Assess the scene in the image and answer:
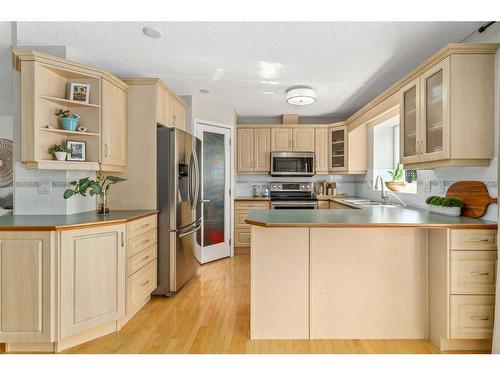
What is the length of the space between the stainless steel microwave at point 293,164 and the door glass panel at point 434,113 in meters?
2.62

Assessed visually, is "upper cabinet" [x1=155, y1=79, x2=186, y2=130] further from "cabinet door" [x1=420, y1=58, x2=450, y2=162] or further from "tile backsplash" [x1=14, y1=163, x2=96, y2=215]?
"cabinet door" [x1=420, y1=58, x2=450, y2=162]

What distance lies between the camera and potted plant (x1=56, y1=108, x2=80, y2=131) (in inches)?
96.2

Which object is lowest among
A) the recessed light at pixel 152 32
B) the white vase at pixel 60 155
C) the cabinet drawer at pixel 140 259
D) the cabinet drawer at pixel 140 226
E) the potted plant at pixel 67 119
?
the cabinet drawer at pixel 140 259

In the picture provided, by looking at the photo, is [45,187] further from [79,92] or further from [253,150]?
[253,150]

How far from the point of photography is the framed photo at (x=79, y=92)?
2509 mm

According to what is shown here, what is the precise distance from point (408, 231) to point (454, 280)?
41cm

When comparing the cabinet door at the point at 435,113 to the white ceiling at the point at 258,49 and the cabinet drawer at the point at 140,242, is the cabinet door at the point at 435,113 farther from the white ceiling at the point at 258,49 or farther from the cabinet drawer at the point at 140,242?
the cabinet drawer at the point at 140,242

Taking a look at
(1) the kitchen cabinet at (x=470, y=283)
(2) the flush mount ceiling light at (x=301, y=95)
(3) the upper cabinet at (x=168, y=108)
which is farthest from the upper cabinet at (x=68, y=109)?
(1) the kitchen cabinet at (x=470, y=283)

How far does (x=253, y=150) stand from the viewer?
5062mm

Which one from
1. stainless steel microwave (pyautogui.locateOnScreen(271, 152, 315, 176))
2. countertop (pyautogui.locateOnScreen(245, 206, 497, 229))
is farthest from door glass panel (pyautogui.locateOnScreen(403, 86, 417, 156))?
stainless steel microwave (pyautogui.locateOnScreen(271, 152, 315, 176))

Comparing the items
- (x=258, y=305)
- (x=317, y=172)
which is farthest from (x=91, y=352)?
(x=317, y=172)

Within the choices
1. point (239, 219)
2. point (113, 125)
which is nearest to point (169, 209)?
point (113, 125)
